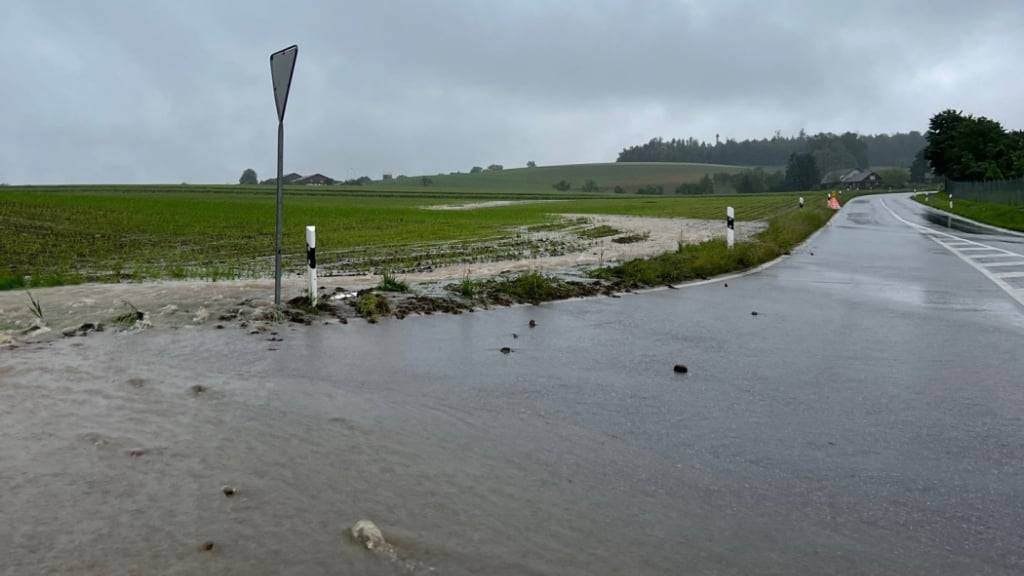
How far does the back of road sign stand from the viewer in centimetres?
918

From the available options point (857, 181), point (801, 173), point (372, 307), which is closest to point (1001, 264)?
point (372, 307)

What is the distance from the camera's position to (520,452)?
4.64m

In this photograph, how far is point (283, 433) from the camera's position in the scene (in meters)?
4.89

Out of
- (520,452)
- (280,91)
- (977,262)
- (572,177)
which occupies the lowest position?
(520,452)

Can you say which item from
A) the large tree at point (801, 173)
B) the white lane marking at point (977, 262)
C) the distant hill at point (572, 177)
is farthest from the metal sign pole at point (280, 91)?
the large tree at point (801, 173)

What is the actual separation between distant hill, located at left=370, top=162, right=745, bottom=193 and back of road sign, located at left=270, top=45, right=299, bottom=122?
123569mm

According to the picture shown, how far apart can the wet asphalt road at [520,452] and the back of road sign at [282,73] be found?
287 cm

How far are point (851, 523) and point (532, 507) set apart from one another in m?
1.47

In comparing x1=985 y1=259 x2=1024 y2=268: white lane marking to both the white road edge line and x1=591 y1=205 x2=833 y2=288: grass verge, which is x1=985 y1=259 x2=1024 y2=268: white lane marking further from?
x1=591 y1=205 x2=833 y2=288: grass verge

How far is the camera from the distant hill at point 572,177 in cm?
14225

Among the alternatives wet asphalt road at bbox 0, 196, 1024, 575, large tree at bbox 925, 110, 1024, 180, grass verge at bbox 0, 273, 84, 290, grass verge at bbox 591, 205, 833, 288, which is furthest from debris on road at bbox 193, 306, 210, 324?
large tree at bbox 925, 110, 1024, 180

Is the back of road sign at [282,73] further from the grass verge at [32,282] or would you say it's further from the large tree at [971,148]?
the large tree at [971,148]

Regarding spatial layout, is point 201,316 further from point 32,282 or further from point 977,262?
point 977,262

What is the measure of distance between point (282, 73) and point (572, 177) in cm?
14313
